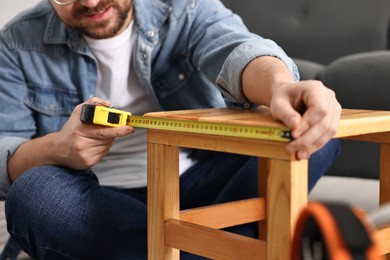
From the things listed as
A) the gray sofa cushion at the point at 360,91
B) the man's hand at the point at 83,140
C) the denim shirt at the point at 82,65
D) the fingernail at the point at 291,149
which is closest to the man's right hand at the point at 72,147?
the man's hand at the point at 83,140

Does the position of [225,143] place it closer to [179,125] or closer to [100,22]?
[179,125]

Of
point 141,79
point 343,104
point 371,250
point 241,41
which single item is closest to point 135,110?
point 141,79

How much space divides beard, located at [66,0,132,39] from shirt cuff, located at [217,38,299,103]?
1.06 feet

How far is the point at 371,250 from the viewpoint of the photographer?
24.3 inches

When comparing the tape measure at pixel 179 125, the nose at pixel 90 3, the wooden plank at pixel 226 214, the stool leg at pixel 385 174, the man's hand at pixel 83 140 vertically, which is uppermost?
the nose at pixel 90 3

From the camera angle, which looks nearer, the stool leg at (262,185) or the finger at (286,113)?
the finger at (286,113)

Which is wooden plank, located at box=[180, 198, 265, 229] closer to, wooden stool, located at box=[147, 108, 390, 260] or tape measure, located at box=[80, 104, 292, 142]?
wooden stool, located at box=[147, 108, 390, 260]

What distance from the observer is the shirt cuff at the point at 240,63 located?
1167mm

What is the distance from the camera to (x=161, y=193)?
111 centimetres

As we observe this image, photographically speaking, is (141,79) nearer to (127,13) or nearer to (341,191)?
(127,13)

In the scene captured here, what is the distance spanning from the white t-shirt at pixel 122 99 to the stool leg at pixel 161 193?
1.27ft

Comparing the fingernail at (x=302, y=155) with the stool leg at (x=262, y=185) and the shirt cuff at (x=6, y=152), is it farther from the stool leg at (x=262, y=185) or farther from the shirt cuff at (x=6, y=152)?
the shirt cuff at (x=6, y=152)

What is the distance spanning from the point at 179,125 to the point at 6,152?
18.2 inches

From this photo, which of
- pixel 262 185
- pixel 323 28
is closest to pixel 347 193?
pixel 323 28
